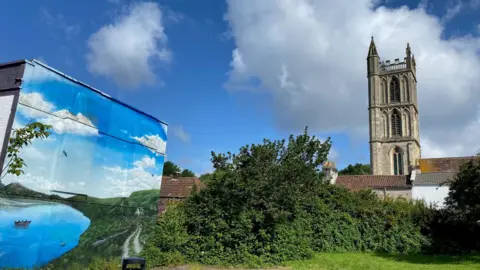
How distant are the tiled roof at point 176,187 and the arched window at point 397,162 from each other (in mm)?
47214

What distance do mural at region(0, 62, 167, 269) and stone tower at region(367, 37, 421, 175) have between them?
58183 millimetres

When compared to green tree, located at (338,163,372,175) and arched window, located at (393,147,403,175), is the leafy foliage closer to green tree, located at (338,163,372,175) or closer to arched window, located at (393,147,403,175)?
arched window, located at (393,147,403,175)

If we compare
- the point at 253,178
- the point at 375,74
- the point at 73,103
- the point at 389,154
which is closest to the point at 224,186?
the point at 253,178

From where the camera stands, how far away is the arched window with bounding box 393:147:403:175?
6412cm

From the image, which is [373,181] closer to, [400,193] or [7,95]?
[400,193]

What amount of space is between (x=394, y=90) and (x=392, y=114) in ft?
16.3

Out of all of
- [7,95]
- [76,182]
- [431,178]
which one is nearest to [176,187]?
[76,182]

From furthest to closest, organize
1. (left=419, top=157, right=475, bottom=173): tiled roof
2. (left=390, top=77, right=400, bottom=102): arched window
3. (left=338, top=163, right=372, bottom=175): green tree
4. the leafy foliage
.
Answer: (left=338, top=163, right=372, bottom=175): green tree, (left=390, top=77, right=400, bottom=102): arched window, (left=419, top=157, right=475, bottom=173): tiled roof, the leafy foliage

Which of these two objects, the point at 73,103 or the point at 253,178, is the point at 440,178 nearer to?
the point at 253,178

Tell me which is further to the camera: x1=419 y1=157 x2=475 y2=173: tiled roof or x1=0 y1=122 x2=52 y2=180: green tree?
x1=419 y1=157 x2=475 y2=173: tiled roof

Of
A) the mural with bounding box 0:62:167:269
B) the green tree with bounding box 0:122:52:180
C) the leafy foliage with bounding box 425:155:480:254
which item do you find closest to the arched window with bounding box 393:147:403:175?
the leafy foliage with bounding box 425:155:480:254

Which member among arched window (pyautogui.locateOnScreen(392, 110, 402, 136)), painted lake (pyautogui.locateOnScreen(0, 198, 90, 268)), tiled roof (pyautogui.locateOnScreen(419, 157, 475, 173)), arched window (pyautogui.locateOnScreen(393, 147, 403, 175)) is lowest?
painted lake (pyautogui.locateOnScreen(0, 198, 90, 268))

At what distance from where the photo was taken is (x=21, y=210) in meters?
9.09

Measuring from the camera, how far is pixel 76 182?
34.6 ft
